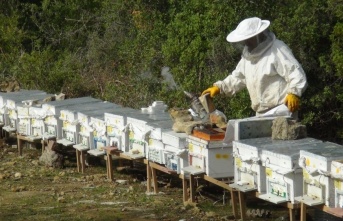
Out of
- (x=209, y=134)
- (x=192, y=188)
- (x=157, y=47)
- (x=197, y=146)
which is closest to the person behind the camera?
(x=209, y=134)

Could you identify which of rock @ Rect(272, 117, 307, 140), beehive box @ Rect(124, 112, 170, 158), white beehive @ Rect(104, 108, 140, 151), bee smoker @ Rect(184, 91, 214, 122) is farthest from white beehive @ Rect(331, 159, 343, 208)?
white beehive @ Rect(104, 108, 140, 151)

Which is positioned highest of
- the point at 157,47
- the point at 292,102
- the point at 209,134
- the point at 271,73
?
the point at 157,47

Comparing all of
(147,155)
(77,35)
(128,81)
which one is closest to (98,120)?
(147,155)

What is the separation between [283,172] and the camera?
699 cm

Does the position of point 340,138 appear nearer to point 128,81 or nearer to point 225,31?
point 225,31

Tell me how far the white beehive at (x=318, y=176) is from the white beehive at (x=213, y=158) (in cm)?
132

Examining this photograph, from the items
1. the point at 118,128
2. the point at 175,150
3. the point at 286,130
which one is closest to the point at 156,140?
the point at 175,150

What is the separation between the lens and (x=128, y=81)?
14.2 m

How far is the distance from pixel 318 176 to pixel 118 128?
3738 millimetres

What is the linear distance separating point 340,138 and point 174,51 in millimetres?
2729

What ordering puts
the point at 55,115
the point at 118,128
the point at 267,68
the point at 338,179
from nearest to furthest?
the point at 338,179
the point at 267,68
the point at 118,128
the point at 55,115

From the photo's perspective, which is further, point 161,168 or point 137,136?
point 137,136

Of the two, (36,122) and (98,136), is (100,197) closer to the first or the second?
(98,136)

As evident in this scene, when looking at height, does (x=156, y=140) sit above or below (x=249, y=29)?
below
